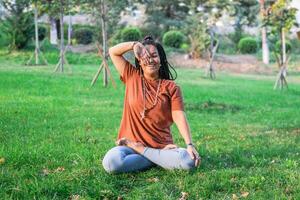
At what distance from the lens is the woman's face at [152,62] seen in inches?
231

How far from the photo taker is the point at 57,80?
1798 centimetres

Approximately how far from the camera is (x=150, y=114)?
5930 millimetres

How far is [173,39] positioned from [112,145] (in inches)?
1199

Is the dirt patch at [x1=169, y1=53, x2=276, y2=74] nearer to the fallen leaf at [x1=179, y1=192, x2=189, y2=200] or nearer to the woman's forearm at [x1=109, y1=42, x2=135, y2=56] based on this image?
the woman's forearm at [x1=109, y1=42, x2=135, y2=56]

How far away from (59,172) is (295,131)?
513 cm

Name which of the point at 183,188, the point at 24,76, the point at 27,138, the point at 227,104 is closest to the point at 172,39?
the point at 24,76

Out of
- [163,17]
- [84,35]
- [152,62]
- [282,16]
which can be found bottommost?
[84,35]

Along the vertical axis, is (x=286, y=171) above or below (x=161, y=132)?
below

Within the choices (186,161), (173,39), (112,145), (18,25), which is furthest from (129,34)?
(186,161)

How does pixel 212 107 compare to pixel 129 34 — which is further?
pixel 129 34

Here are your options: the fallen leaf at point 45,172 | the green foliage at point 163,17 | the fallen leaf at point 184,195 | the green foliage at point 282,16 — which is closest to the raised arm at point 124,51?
the fallen leaf at point 45,172

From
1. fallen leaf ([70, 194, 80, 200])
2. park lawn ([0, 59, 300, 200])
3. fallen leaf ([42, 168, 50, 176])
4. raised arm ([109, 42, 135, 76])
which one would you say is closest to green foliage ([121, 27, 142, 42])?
park lawn ([0, 59, 300, 200])

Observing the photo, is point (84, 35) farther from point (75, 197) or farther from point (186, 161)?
point (75, 197)

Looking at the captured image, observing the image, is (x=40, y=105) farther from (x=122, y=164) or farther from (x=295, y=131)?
(x=122, y=164)
